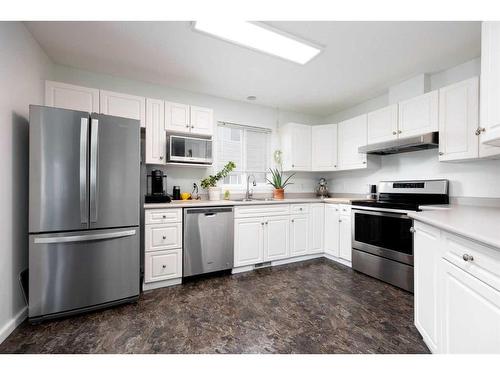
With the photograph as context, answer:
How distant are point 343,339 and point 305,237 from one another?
1.78m

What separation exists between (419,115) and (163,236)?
327 cm

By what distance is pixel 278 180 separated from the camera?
12.3ft

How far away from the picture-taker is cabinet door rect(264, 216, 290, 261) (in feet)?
9.98

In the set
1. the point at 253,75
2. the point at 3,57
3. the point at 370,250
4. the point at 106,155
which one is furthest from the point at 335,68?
the point at 3,57

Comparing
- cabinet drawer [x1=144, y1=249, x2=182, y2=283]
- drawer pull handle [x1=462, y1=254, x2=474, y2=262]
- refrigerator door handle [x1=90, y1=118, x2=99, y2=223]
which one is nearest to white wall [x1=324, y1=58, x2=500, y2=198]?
drawer pull handle [x1=462, y1=254, x2=474, y2=262]

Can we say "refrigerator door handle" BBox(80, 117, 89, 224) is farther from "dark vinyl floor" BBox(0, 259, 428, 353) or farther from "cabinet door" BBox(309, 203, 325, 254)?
"cabinet door" BBox(309, 203, 325, 254)

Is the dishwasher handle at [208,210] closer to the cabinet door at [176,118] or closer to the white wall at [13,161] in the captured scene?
the cabinet door at [176,118]

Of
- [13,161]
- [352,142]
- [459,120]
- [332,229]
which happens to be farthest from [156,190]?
[459,120]

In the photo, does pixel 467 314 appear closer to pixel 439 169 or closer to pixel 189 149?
pixel 439 169

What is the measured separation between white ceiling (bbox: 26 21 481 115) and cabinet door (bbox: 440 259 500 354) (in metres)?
2.04

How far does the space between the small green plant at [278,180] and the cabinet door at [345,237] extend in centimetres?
111

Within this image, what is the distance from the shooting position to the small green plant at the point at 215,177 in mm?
3133

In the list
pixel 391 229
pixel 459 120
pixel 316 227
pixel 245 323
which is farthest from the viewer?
pixel 316 227
